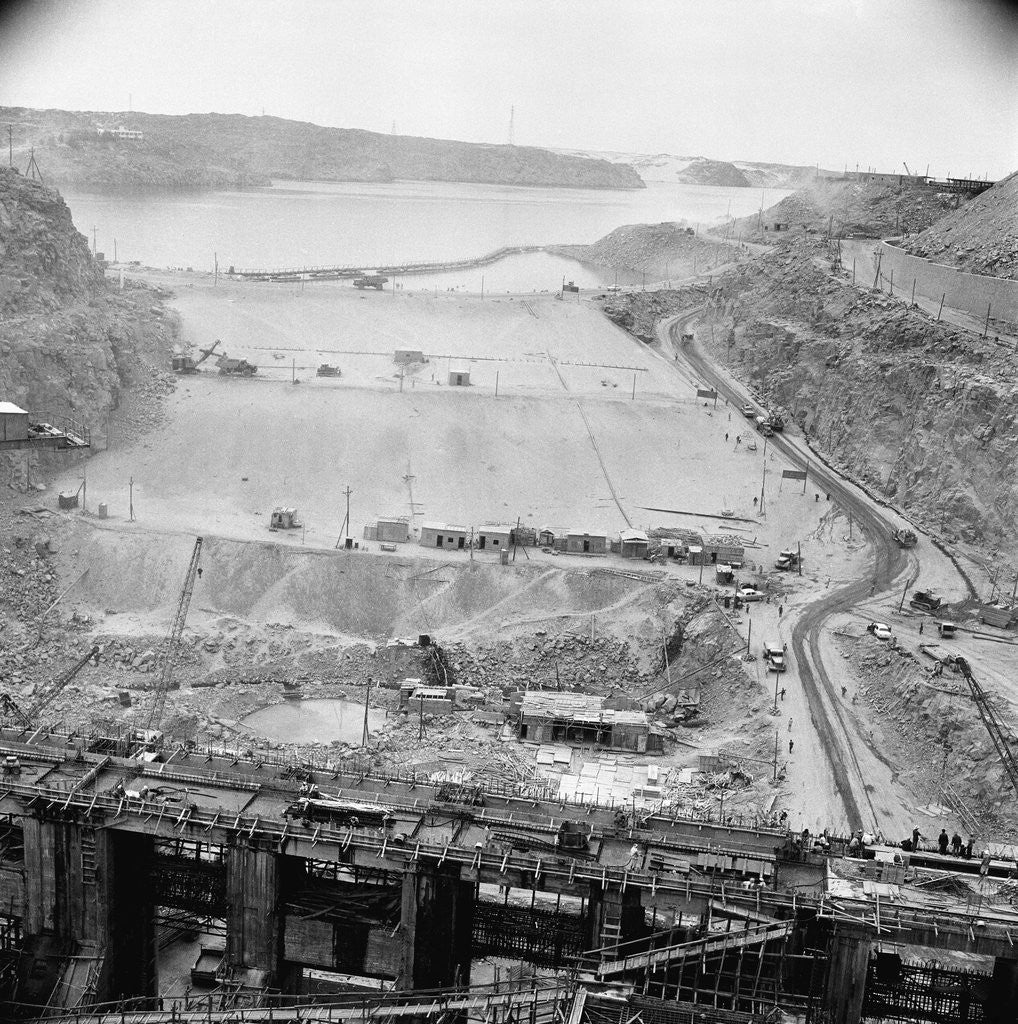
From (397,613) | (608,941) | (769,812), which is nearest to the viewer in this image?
(608,941)

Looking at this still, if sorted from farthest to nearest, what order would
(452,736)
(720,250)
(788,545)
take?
(720,250) < (788,545) < (452,736)

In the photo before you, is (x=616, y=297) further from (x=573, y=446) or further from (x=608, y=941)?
(x=608, y=941)

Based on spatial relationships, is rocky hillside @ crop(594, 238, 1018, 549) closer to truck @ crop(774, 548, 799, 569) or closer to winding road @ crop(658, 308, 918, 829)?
winding road @ crop(658, 308, 918, 829)

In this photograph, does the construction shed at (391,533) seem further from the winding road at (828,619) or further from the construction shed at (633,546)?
the winding road at (828,619)

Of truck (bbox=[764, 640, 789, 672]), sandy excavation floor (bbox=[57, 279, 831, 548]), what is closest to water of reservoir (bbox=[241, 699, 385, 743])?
Answer: sandy excavation floor (bbox=[57, 279, 831, 548])

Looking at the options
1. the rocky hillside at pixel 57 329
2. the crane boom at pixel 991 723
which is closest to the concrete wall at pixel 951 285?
the crane boom at pixel 991 723

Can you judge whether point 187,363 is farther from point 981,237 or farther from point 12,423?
point 981,237

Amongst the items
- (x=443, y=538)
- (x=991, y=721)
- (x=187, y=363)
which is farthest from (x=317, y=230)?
(x=991, y=721)

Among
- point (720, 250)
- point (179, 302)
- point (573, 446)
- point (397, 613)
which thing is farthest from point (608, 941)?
point (720, 250)
